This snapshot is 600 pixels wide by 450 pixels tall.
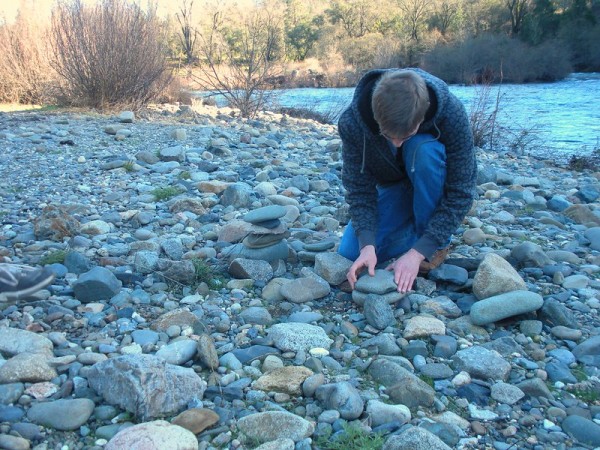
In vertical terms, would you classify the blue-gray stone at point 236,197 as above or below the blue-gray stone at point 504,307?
above

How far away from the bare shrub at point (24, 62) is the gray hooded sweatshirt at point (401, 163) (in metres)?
8.94

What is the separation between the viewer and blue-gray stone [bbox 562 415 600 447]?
1640 mm

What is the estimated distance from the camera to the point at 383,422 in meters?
1.69

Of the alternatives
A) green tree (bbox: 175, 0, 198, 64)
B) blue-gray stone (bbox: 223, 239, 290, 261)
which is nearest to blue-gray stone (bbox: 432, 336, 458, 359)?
blue-gray stone (bbox: 223, 239, 290, 261)

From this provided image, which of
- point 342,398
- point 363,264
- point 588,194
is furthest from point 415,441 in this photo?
point 588,194

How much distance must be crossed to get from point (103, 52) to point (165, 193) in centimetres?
514

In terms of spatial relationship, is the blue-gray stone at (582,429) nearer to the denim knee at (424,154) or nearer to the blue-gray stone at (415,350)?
the blue-gray stone at (415,350)

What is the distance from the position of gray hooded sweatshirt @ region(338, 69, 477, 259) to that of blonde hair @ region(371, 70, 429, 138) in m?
0.17

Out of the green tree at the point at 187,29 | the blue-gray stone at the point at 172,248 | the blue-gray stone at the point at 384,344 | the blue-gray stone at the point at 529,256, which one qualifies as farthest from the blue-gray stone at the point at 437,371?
the green tree at the point at 187,29

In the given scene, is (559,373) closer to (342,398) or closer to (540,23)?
(342,398)

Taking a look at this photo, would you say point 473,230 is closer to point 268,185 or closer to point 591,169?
point 268,185

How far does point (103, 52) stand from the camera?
833cm

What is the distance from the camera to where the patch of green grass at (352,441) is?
1.56 metres

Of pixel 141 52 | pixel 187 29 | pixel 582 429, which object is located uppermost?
pixel 187 29
